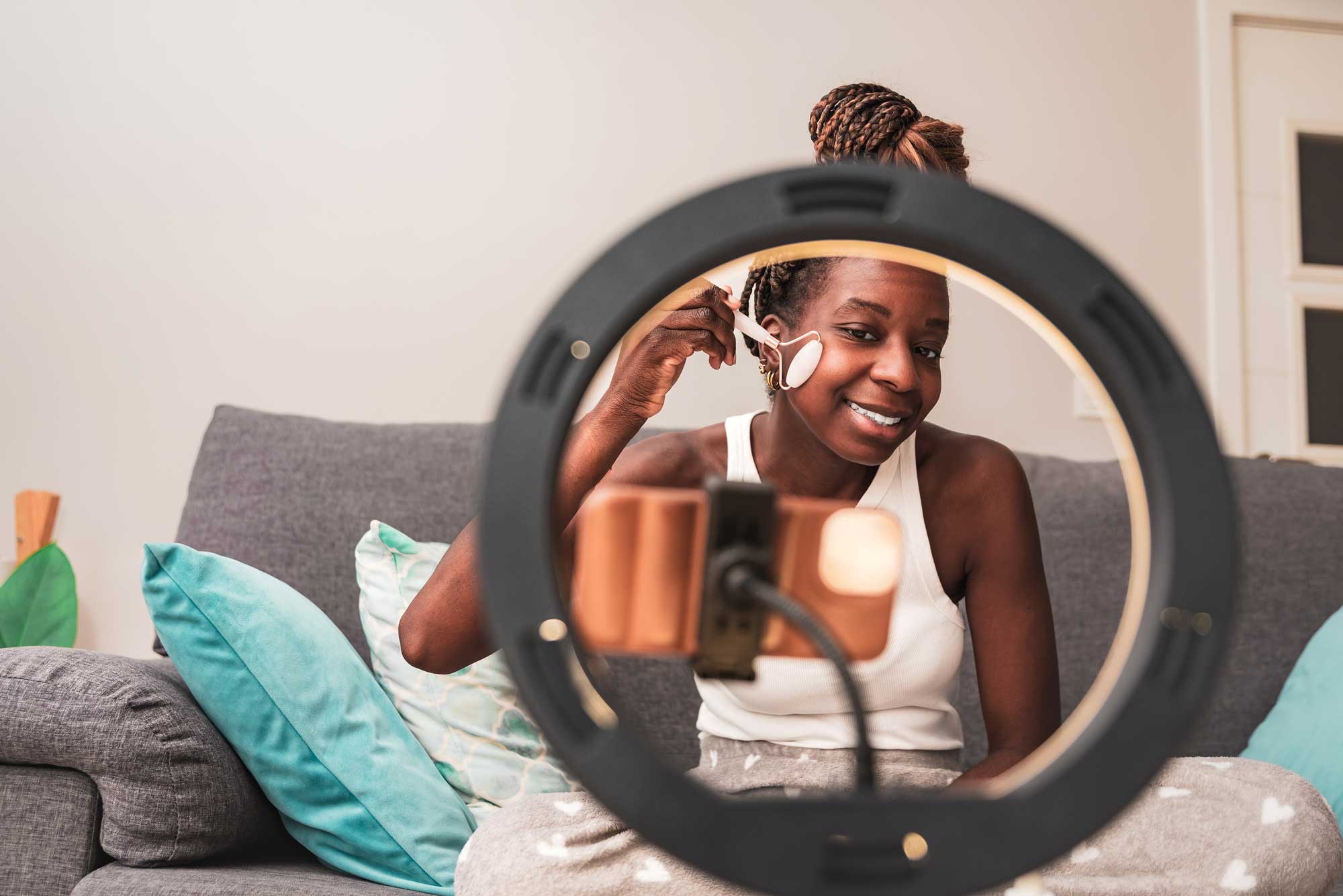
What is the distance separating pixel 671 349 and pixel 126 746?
77 centimetres

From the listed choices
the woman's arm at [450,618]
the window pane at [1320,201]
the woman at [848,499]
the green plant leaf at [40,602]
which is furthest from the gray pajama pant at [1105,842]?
the window pane at [1320,201]

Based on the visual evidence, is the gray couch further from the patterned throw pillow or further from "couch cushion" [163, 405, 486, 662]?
the patterned throw pillow

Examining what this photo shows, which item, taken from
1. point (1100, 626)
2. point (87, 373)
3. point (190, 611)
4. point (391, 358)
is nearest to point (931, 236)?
point (190, 611)

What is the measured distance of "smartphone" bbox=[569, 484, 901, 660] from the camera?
0.32m

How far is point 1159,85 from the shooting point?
2.26 metres

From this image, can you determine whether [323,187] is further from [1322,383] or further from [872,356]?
[1322,383]

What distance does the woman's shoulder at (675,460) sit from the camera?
1.38 ft

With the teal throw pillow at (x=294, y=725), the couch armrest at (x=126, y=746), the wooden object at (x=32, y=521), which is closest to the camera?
the couch armrest at (x=126, y=746)

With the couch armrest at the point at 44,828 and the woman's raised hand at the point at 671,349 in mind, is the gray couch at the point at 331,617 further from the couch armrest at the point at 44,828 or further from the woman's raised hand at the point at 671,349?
the woman's raised hand at the point at 671,349

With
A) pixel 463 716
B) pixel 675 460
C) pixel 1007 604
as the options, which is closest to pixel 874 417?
pixel 675 460

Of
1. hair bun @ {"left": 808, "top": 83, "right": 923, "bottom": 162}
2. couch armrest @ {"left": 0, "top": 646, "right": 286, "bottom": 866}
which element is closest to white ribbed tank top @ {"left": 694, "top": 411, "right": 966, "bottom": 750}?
hair bun @ {"left": 808, "top": 83, "right": 923, "bottom": 162}

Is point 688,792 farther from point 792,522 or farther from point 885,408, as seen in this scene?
point 885,408

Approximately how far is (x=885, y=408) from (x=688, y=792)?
0.83 feet

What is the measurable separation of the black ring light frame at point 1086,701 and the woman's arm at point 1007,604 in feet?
1.42
